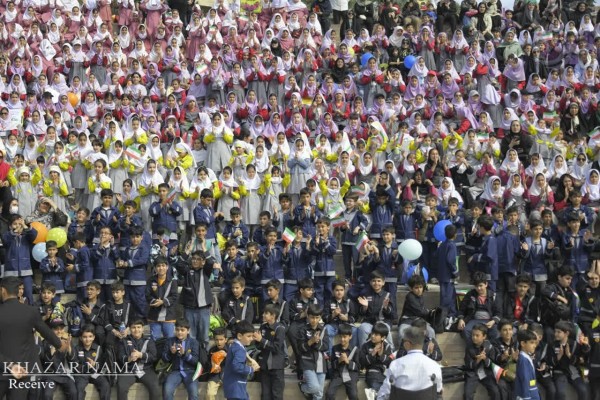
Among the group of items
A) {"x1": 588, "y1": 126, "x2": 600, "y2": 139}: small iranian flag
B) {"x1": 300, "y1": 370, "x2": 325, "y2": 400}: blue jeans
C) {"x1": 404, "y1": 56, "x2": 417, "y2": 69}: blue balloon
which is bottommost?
{"x1": 300, "y1": 370, "x2": 325, "y2": 400}: blue jeans

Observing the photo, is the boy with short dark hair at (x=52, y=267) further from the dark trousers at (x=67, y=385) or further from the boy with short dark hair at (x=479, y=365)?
the boy with short dark hair at (x=479, y=365)

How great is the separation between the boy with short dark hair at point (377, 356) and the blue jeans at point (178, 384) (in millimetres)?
2130

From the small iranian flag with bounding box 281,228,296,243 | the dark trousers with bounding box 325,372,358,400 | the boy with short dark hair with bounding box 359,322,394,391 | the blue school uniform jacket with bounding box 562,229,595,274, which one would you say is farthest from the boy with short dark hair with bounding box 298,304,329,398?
the blue school uniform jacket with bounding box 562,229,595,274

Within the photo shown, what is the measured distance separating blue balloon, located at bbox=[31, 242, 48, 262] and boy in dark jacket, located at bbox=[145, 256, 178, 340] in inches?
70.5

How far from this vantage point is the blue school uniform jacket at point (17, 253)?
1622 centimetres

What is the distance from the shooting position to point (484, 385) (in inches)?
573

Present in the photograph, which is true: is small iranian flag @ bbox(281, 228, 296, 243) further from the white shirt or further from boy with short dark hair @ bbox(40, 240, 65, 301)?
the white shirt

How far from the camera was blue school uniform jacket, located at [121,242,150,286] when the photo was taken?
15.9m

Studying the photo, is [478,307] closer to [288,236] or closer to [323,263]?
[323,263]

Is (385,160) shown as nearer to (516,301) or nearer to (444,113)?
(444,113)

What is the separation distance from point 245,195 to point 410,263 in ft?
11.1

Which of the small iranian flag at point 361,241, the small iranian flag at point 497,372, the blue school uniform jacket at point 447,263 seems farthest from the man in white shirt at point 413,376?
the small iranian flag at point 361,241

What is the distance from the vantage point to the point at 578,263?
16.3m

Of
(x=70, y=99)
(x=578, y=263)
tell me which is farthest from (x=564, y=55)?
(x=70, y=99)
